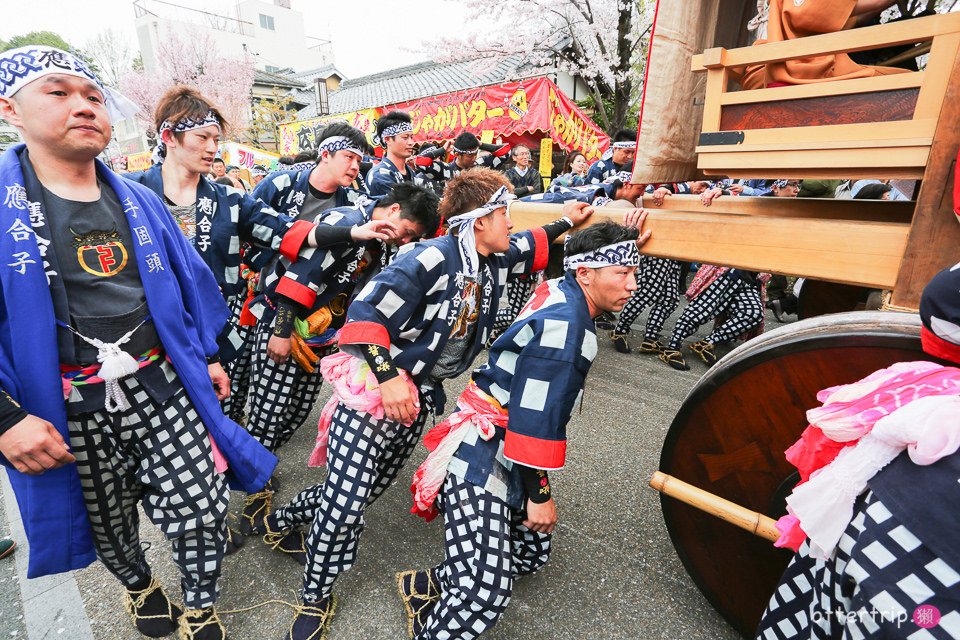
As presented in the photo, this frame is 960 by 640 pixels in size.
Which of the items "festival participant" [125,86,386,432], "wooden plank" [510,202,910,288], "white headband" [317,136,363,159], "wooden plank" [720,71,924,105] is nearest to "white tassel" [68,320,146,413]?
"festival participant" [125,86,386,432]

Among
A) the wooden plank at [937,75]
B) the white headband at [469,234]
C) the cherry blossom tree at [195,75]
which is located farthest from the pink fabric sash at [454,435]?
the cherry blossom tree at [195,75]

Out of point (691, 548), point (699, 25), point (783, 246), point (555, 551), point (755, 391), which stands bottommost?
point (555, 551)

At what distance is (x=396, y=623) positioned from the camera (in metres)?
2.02

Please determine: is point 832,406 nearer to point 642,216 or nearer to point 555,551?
point 642,216

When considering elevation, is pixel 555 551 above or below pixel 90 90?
below

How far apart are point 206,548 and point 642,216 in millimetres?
2243

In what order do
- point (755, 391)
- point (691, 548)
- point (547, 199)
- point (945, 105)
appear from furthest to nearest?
point (547, 199), point (691, 548), point (755, 391), point (945, 105)

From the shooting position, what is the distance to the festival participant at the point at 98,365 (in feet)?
4.55

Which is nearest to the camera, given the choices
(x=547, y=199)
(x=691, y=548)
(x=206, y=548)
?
(x=206, y=548)

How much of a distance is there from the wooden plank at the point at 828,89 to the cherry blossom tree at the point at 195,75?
97.2 feet

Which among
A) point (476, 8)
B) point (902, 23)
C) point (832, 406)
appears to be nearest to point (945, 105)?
point (902, 23)

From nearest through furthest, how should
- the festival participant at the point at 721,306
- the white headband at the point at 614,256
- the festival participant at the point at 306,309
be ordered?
the white headband at the point at 614,256 → the festival participant at the point at 306,309 → the festival participant at the point at 721,306

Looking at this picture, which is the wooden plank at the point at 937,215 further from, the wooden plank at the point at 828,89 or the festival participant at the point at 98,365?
the festival participant at the point at 98,365

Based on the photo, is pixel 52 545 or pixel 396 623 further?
pixel 396 623
